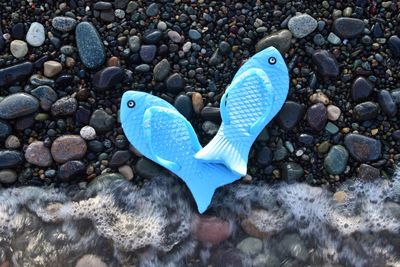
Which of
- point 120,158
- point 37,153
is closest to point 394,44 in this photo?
point 120,158

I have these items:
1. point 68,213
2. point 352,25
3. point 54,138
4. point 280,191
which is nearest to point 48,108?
point 54,138

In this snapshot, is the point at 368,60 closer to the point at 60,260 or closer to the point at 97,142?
the point at 97,142

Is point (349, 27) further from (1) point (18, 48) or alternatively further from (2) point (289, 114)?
(1) point (18, 48)

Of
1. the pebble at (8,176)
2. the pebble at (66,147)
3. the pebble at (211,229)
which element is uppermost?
the pebble at (66,147)

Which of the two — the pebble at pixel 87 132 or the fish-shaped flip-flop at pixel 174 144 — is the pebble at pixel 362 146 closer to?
the fish-shaped flip-flop at pixel 174 144

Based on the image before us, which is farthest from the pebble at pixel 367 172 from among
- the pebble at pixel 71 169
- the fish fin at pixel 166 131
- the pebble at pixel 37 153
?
the pebble at pixel 37 153

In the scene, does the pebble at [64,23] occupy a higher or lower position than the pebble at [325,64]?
higher

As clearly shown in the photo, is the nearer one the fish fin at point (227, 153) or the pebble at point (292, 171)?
the fish fin at point (227, 153)
